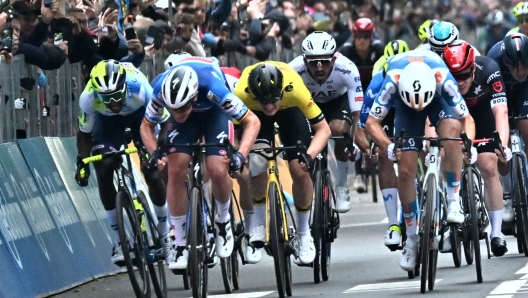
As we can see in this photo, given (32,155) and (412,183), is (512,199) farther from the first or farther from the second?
(32,155)

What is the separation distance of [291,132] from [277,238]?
1379mm

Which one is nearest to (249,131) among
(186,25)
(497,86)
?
(497,86)

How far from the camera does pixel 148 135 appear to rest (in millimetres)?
11180

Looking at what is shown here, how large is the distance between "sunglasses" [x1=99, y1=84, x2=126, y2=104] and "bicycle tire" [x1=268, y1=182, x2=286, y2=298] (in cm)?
133

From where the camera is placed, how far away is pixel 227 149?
34.9 ft

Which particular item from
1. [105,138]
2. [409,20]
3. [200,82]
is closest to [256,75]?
[200,82]

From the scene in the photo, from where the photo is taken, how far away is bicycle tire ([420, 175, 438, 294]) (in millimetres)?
10812

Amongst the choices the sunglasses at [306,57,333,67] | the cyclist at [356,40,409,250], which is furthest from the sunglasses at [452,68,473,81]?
the sunglasses at [306,57,333,67]

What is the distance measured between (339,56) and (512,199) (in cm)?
219

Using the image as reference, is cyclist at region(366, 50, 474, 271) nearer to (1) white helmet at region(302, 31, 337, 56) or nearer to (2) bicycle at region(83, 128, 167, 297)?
(1) white helmet at region(302, 31, 337, 56)

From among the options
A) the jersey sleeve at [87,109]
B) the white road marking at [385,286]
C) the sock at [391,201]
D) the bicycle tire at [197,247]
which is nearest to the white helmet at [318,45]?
the sock at [391,201]

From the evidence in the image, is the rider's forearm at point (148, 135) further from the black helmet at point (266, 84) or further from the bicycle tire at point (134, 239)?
the black helmet at point (266, 84)

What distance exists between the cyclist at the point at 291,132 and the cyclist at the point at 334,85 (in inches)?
65.2

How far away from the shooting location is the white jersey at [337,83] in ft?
46.4
